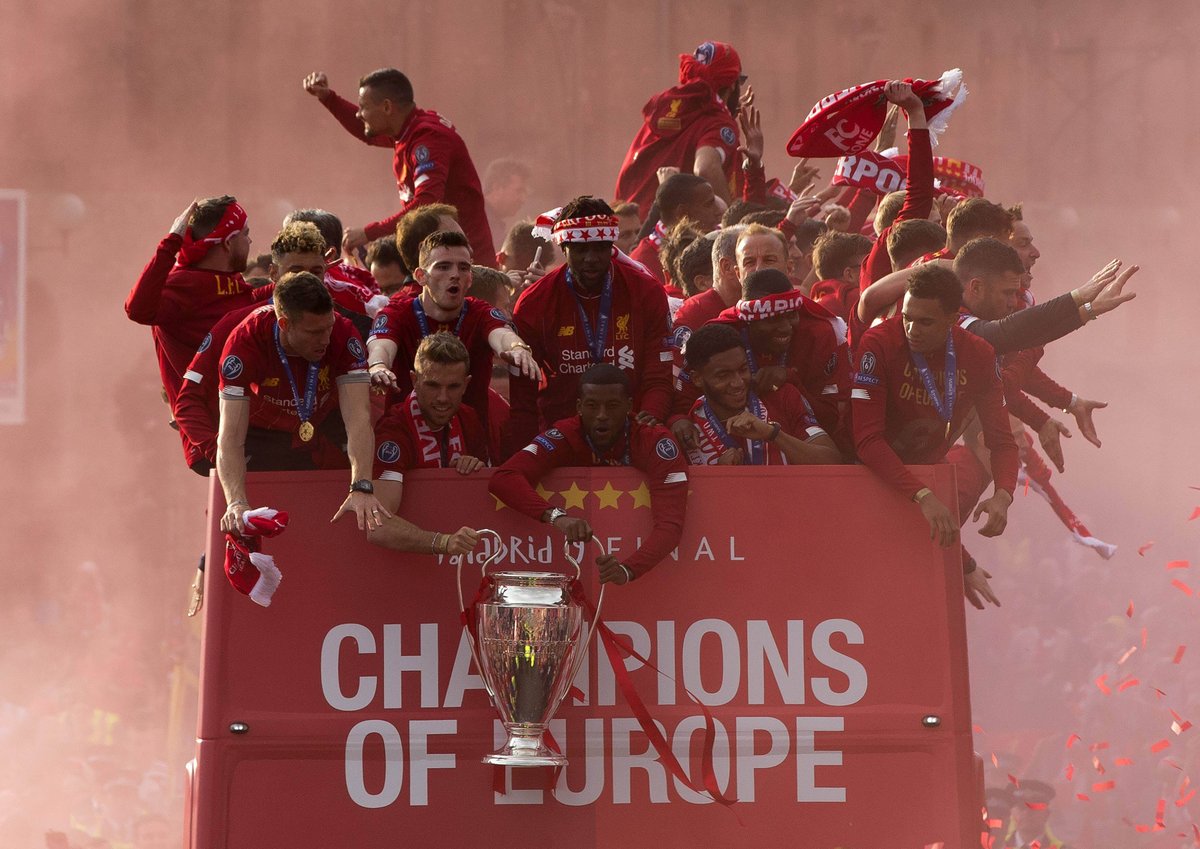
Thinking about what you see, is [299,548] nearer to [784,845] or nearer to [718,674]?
[718,674]

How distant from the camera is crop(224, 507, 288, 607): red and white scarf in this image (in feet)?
16.7

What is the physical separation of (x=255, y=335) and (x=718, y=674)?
1831 mm

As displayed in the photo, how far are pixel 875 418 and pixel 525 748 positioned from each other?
1.56 metres

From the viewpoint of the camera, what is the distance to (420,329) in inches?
231

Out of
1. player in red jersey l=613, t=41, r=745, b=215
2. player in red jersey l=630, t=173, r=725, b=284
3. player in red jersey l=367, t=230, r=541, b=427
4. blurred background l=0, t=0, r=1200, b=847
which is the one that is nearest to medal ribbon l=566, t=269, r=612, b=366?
player in red jersey l=367, t=230, r=541, b=427

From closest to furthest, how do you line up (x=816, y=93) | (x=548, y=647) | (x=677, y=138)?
(x=548, y=647) < (x=677, y=138) < (x=816, y=93)

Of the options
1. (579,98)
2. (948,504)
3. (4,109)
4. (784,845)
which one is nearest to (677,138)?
(948,504)

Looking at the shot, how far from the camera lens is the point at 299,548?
17.8ft

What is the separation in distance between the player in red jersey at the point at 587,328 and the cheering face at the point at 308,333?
78 centimetres

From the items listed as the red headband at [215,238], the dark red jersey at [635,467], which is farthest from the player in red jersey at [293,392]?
the red headband at [215,238]

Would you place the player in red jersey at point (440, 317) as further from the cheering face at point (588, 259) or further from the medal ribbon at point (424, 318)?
the cheering face at point (588, 259)

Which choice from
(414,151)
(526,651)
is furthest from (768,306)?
(414,151)

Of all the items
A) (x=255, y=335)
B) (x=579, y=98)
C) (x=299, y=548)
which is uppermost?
(x=579, y=98)

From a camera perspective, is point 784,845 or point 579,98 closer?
point 784,845
